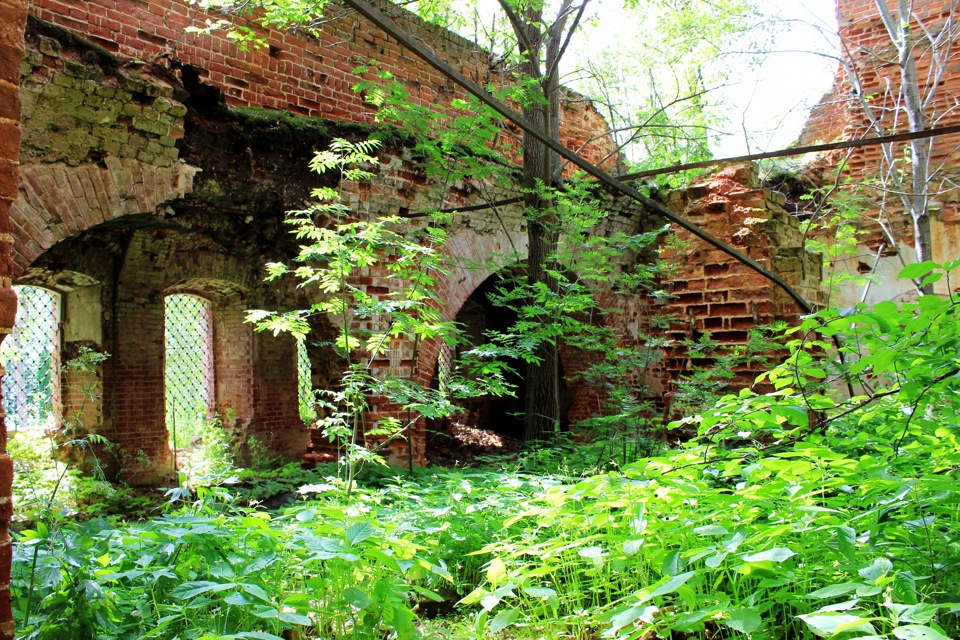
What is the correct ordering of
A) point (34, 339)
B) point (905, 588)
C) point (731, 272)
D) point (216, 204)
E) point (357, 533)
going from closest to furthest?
point (905, 588) → point (357, 533) → point (731, 272) → point (216, 204) → point (34, 339)

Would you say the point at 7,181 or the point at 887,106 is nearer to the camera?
the point at 7,181

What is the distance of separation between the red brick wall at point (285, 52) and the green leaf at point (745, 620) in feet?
22.0

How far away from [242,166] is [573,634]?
5222 millimetres

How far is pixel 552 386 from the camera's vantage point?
7.19 metres

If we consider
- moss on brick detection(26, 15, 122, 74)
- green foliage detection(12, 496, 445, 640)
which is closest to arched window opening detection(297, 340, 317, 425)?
moss on brick detection(26, 15, 122, 74)

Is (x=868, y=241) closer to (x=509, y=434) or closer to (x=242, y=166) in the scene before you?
(x=509, y=434)

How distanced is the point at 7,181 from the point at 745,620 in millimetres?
2025

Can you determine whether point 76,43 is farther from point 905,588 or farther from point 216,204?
point 905,588

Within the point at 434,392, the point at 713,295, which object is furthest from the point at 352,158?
the point at 713,295

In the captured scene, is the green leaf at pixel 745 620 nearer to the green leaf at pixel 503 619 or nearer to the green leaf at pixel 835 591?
the green leaf at pixel 835 591

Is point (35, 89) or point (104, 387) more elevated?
point (35, 89)

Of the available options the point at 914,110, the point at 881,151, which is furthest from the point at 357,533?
the point at 881,151

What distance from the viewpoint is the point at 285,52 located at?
7.57m

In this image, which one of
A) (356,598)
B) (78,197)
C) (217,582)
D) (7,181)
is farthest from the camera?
(78,197)
